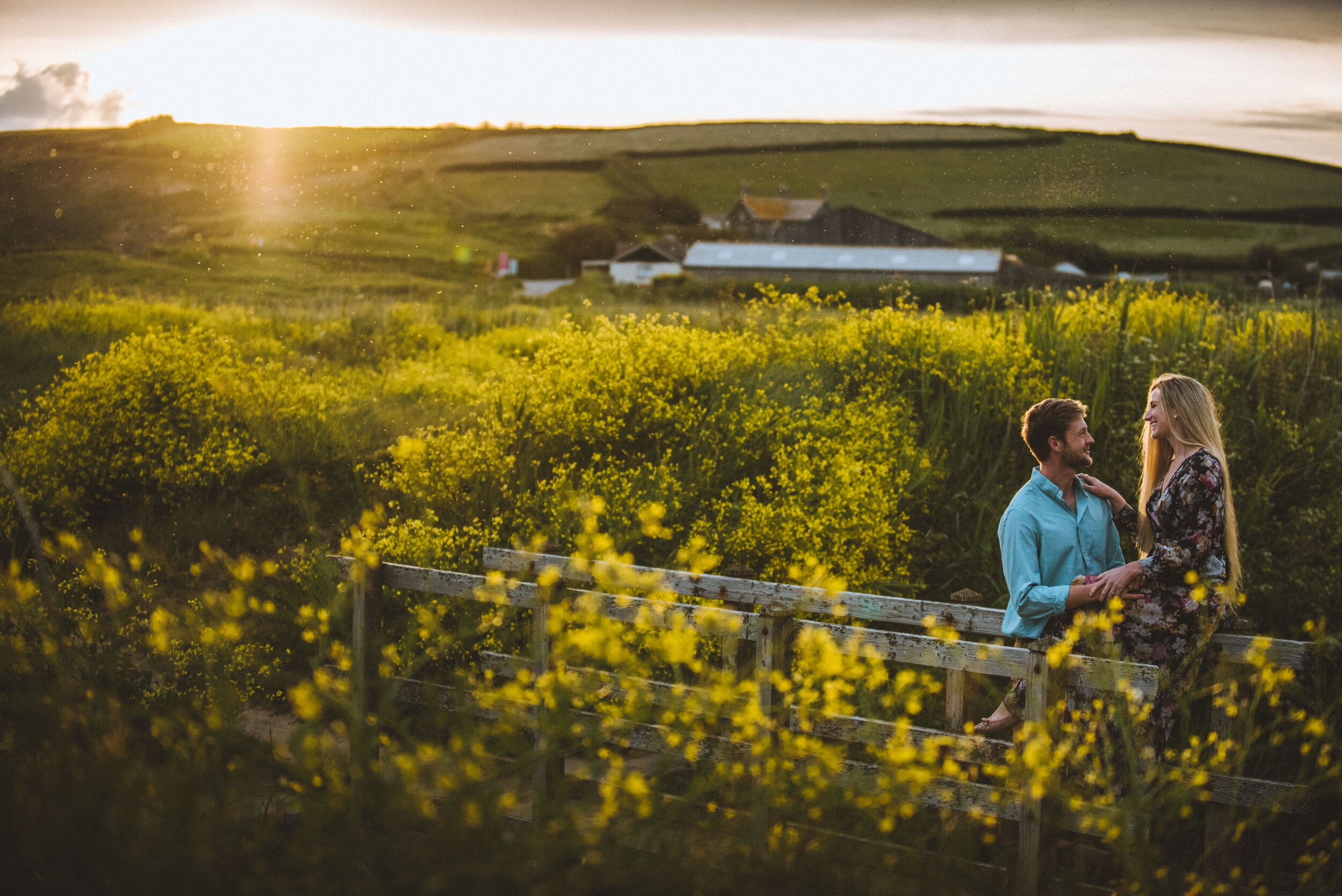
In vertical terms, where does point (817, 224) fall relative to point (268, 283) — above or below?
above

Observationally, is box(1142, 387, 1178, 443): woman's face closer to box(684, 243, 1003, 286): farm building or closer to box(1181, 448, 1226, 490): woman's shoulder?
box(1181, 448, 1226, 490): woman's shoulder

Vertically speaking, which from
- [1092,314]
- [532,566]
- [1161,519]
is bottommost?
[532,566]

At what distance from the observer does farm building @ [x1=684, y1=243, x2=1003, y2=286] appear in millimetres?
45594

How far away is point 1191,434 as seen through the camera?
13.1ft

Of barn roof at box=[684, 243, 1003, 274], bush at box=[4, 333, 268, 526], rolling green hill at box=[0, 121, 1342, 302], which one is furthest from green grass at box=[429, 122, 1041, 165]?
bush at box=[4, 333, 268, 526]

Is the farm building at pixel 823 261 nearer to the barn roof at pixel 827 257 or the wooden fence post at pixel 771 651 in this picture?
the barn roof at pixel 827 257

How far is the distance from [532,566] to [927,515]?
5.13 m

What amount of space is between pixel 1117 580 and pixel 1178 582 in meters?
0.42

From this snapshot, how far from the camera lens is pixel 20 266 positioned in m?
12.8

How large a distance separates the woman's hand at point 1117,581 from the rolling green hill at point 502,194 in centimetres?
791

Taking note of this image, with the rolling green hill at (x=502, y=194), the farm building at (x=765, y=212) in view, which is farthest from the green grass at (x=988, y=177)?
the farm building at (x=765, y=212)

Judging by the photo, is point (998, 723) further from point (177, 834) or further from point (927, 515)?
point (927, 515)

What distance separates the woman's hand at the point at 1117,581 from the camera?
3.87 meters

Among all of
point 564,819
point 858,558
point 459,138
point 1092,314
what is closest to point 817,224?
point 459,138
